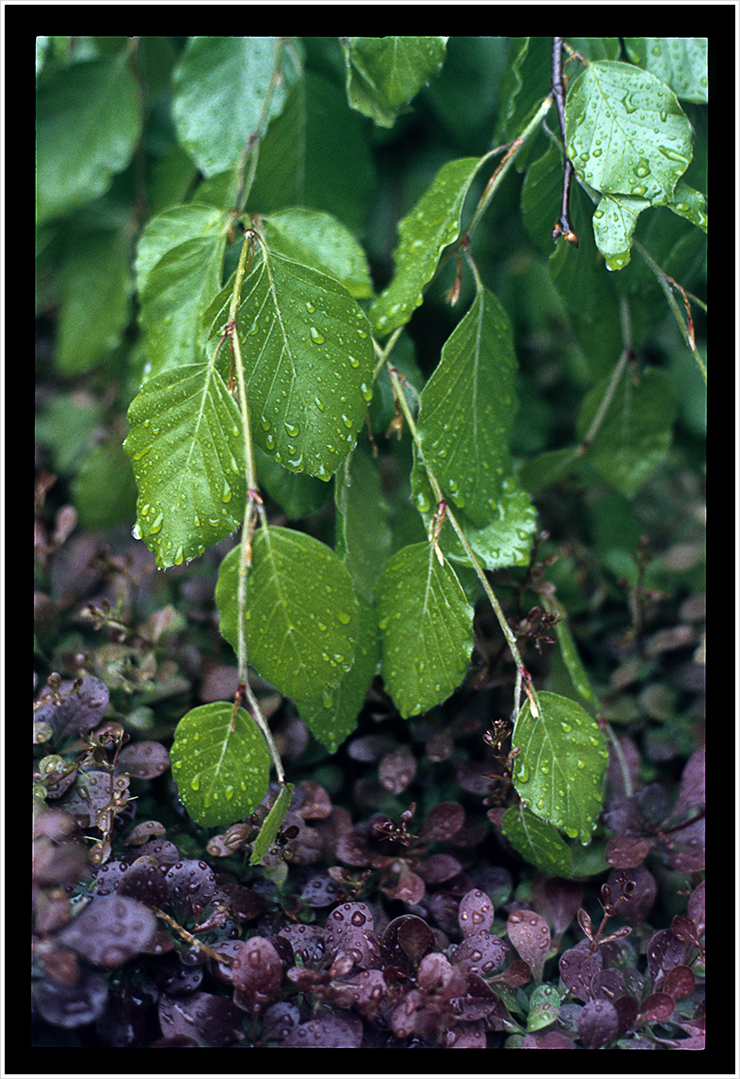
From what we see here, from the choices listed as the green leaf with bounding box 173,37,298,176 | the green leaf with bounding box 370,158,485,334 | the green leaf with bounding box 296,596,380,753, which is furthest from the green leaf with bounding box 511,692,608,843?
the green leaf with bounding box 173,37,298,176

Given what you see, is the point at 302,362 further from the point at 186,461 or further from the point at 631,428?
the point at 631,428

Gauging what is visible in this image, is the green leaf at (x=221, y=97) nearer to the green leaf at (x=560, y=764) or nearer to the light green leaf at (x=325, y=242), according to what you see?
the light green leaf at (x=325, y=242)

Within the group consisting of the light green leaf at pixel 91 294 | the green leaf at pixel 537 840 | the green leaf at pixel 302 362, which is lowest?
the green leaf at pixel 537 840

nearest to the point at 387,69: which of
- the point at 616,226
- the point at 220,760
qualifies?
the point at 616,226

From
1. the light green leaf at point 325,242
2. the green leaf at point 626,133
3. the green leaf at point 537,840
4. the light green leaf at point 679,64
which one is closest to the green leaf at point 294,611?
the green leaf at point 537,840

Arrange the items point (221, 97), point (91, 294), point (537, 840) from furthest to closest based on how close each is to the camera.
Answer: point (91, 294) < point (221, 97) < point (537, 840)

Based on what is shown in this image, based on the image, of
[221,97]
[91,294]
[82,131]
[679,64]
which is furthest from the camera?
[91,294]

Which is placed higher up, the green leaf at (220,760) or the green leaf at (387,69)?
the green leaf at (387,69)
